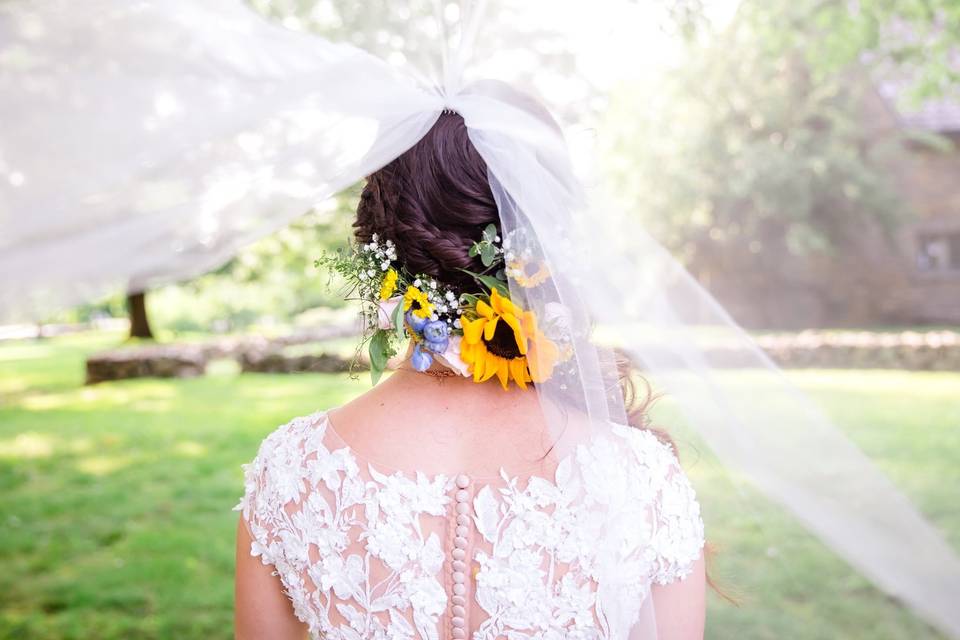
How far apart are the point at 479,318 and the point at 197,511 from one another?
4.45 m

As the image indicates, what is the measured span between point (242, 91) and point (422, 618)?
3.04 feet

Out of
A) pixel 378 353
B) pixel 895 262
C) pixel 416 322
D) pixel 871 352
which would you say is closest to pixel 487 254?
pixel 416 322

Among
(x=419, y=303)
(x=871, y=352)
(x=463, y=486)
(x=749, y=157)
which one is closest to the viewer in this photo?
(x=463, y=486)

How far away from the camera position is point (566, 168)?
Result: 5.03ft

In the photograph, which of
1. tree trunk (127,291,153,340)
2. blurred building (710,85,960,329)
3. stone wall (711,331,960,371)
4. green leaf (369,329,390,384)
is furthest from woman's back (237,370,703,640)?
blurred building (710,85,960,329)

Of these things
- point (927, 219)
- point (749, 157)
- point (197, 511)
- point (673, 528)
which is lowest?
point (197, 511)

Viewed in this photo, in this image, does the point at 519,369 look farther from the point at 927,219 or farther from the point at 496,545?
the point at 927,219

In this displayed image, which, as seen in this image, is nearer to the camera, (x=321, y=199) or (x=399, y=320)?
(x=399, y=320)

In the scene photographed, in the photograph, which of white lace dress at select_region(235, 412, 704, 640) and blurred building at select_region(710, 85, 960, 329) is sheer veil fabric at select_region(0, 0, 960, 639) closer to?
white lace dress at select_region(235, 412, 704, 640)

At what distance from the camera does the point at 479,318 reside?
144cm

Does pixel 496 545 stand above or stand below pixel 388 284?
below

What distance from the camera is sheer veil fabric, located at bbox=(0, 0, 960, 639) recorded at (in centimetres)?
138

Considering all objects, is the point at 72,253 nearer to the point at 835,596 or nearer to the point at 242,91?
the point at 242,91

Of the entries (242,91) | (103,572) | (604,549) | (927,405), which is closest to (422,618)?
(604,549)
